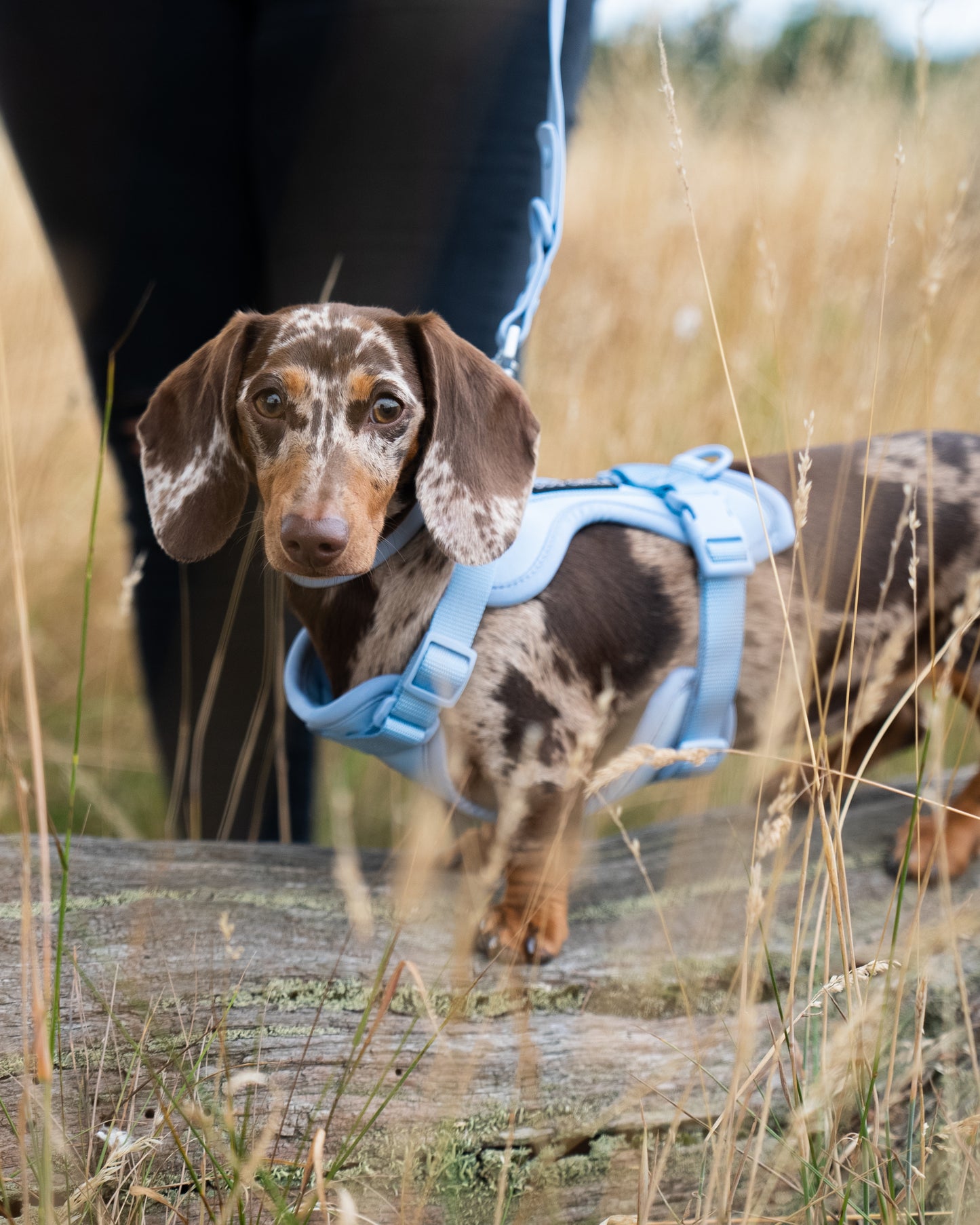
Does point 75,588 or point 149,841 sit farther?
point 75,588

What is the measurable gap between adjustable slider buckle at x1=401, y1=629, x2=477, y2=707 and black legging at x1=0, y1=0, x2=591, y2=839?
30cm

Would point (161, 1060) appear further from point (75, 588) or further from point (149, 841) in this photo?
point (75, 588)

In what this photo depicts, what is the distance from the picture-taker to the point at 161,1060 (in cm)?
120

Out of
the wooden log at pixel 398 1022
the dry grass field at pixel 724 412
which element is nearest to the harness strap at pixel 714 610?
the dry grass field at pixel 724 412

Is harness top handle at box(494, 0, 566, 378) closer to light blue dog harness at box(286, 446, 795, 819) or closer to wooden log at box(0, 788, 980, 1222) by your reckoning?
light blue dog harness at box(286, 446, 795, 819)

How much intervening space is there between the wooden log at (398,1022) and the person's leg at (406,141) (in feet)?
3.15

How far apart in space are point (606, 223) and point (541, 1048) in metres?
3.67

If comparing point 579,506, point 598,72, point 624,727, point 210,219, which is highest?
point 598,72

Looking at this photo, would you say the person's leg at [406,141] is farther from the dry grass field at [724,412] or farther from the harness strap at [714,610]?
the harness strap at [714,610]

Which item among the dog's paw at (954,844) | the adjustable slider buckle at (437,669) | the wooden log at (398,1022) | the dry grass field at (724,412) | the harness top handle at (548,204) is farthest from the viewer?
the dog's paw at (954,844)

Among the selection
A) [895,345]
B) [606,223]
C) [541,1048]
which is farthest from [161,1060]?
[606,223]

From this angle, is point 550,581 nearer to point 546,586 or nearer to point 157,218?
point 546,586

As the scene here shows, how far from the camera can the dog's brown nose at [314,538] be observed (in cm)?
106

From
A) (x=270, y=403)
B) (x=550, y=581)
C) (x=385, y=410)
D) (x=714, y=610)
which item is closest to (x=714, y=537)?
(x=714, y=610)
